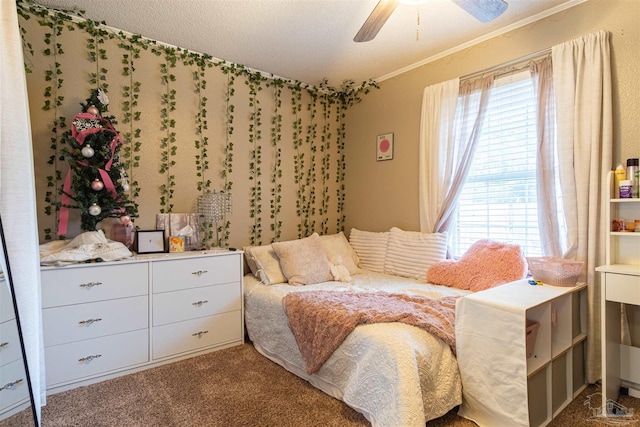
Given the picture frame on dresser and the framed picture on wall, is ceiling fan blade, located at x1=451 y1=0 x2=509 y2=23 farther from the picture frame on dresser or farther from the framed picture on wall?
the picture frame on dresser

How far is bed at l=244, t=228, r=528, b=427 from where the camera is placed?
5.26 ft

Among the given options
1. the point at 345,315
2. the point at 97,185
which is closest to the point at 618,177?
the point at 345,315

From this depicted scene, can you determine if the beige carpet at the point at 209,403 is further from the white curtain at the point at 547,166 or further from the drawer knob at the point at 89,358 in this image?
the white curtain at the point at 547,166

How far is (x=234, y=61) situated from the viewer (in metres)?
3.21

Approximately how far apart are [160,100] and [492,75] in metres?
2.73

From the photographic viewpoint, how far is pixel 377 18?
6.45 ft

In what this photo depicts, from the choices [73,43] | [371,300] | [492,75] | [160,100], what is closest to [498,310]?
[371,300]

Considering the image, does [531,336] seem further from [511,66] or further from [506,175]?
[511,66]

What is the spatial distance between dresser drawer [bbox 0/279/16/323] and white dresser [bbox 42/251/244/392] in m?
0.52

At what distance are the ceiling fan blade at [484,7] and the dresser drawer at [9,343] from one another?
270 cm

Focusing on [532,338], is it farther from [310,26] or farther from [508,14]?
[310,26]

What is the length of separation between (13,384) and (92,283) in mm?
738

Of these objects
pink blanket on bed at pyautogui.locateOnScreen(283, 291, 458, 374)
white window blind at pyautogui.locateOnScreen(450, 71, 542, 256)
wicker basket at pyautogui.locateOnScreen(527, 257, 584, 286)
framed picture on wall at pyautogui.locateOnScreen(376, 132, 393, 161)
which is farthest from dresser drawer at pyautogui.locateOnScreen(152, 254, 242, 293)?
wicker basket at pyautogui.locateOnScreen(527, 257, 584, 286)

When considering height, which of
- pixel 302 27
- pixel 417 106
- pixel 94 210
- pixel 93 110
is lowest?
pixel 94 210
